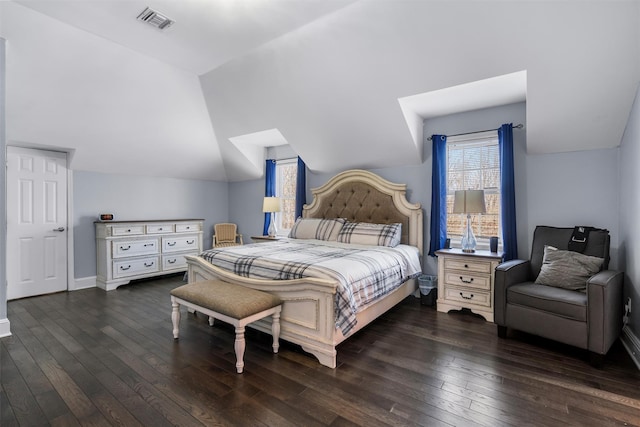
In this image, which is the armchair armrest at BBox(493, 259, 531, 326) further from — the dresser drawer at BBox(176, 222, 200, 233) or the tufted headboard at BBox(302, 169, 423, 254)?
the dresser drawer at BBox(176, 222, 200, 233)

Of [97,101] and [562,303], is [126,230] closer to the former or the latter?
[97,101]

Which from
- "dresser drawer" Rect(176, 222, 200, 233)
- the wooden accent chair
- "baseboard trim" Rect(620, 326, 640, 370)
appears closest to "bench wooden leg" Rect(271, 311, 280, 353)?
"baseboard trim" Rect(620, 326, 640, 370)

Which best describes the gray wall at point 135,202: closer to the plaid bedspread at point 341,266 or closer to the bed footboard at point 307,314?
the plaid bedspread at point 341,266

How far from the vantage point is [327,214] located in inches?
186

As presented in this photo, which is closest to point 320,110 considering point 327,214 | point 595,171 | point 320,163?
point 320,163

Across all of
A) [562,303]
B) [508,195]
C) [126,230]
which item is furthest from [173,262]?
[562,303]

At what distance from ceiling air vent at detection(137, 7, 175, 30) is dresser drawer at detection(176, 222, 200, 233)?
10.3 feet

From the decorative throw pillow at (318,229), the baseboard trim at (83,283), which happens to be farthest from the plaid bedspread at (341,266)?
the baseboard trim at (83,283)

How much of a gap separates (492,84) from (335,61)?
1.56m

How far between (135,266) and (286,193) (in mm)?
2671

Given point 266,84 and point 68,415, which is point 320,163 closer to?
point 266,84

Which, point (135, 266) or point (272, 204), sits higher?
point (272, 204)

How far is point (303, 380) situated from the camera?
2.07 meters

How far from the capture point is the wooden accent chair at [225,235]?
5.79m
